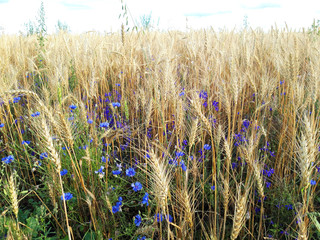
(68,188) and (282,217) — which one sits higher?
(68,188)

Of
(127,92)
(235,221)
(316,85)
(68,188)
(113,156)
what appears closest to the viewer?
(235,221)

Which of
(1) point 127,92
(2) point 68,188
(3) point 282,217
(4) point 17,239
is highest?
(1) point 127,92

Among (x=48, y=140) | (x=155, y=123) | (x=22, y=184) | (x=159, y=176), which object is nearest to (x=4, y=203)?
(x=22, y=184)

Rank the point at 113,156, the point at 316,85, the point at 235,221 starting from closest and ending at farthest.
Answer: the point at 235,221
the point at 316,85
the point at 113,156

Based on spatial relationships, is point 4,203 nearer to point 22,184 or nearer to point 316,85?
point 22,184

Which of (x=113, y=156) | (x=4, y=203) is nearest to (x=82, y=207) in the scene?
(x=113, y=156)

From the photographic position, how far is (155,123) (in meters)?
1.98

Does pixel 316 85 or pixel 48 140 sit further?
pixel 316 85

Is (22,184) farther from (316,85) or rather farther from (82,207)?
(316,85)

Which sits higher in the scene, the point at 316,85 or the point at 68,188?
the point at 316,85

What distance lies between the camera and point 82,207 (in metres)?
1.40

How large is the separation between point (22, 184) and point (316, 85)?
75.5 inches

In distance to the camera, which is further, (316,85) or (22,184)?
(22,184)

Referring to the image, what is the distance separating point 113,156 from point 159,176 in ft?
3.25
